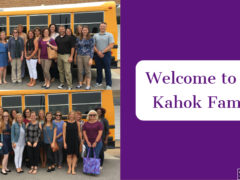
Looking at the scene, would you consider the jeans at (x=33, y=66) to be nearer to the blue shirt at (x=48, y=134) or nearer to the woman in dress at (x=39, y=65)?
the woman in dress at (x=39, y=65)

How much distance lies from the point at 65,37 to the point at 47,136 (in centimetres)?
187

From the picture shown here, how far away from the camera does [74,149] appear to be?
5195mm

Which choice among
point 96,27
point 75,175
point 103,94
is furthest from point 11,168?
point 96,27

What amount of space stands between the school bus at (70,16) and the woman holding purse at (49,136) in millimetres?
1772

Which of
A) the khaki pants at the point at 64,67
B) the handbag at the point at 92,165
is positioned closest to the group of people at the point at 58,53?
the khaki pants at the point at 64,67

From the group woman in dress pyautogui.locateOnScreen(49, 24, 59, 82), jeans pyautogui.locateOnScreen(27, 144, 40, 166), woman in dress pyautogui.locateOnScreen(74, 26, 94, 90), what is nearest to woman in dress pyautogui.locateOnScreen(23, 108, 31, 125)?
jeans pyautogui.locateOnScreen(27, 144, 40, 166)

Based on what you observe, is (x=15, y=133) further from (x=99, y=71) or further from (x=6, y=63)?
(x=99, y=71)

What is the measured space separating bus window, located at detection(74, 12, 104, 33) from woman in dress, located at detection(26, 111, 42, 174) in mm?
2035

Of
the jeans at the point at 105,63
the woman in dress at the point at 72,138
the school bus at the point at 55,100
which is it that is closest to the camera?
the jeans at the point at 105,63

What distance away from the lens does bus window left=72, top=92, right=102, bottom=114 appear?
5.50 metres

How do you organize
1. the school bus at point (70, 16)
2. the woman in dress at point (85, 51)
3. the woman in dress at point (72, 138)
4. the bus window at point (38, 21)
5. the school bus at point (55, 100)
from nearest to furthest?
the woman in dress at point (85, 51) < the woman in dress at point (72, 138) < the school bus at point (55, 100) < the school bus at point (70, 16) < the bus window at point (38, 21)

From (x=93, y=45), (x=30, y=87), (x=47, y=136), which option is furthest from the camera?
(x=30, y=87)

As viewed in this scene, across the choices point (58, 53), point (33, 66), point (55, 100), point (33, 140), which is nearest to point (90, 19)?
point (58, 53)

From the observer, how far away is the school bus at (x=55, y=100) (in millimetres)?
5457
